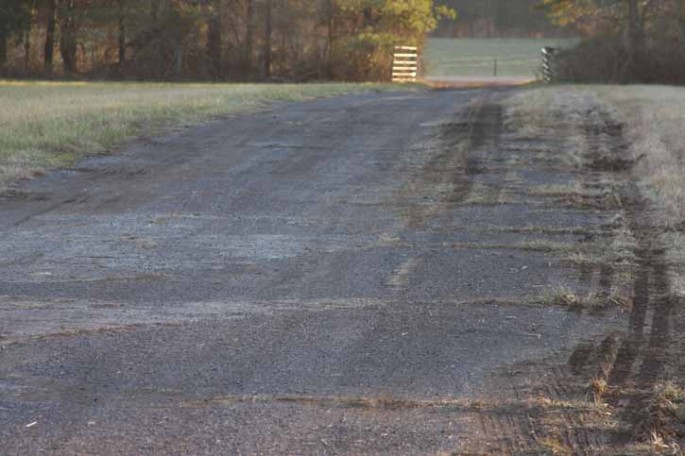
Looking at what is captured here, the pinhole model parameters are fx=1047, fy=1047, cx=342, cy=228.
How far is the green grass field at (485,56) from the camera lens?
57.3m

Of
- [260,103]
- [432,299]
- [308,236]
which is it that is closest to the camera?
[432,299]

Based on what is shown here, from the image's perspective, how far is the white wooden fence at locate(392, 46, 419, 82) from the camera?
39688 mm

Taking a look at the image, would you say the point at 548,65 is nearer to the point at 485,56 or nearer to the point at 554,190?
the point at 485,56

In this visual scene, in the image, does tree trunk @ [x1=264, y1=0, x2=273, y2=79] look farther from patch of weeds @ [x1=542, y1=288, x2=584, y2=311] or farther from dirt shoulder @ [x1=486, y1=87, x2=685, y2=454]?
patch of weeds @ [x1=542, y1=288, x2=584, y2=311]

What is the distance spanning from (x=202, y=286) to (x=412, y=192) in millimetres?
4301

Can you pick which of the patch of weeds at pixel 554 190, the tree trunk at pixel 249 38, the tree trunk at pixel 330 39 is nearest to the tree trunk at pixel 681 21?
the tree trunk at pixel 330 39

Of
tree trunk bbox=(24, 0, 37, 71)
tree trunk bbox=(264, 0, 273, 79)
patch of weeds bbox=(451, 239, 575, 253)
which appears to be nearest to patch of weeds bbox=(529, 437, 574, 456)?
patch of weeds bbox=(451, 239, 575, 253)

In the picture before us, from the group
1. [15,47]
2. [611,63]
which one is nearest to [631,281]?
[611,63]

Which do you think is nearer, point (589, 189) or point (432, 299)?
point (432, 299)

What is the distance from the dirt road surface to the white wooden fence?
2723cm

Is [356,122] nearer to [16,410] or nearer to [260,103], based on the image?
[260,103]

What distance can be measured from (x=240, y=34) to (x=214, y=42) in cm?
108

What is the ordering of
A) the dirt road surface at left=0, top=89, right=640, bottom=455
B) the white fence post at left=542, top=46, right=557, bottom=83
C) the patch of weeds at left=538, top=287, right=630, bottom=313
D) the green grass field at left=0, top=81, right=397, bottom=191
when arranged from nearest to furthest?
the dirt road surface at left=0, top=89, right=640, bottom=455
the patch of weeds at left=538, top=287, right=630, bottom=313
the green grass field at left=0, top=81, right=397, bottom=191
the white fence post at left=542, top=46, right=557, bottom=83

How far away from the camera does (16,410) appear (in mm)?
4652
